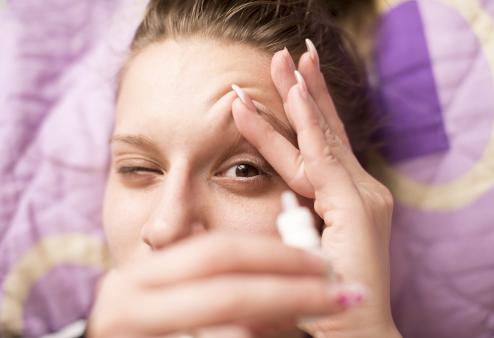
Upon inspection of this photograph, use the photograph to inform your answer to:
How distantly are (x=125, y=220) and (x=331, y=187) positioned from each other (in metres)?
0.37

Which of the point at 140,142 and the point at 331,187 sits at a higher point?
the point at 140,142

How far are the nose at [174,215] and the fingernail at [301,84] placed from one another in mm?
237

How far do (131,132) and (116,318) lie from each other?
0.48 meters

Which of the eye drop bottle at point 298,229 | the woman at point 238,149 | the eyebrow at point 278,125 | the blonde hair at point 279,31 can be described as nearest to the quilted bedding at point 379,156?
the blonde hair at point 279,31

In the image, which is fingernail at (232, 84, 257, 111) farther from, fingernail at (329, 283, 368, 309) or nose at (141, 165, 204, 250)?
fingernail at (329, 283, 368, 309)

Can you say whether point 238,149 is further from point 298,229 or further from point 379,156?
point 379,156

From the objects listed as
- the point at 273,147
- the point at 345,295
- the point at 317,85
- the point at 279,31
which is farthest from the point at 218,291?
the point at 279,31

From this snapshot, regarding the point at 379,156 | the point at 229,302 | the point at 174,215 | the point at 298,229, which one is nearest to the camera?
the point at 229,302

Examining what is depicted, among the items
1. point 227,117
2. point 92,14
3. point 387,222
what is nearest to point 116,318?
point 227,117

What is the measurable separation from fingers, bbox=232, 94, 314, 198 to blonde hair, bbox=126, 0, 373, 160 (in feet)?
0.55

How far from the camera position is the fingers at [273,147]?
2.77 ft

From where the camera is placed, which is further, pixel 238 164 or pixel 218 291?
pixel 238 164

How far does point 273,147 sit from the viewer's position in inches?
33.9

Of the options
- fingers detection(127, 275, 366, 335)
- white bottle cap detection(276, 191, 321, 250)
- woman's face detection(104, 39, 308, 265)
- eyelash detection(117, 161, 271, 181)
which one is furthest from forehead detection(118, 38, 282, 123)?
fingers detection(127, 275, 366, 335)
